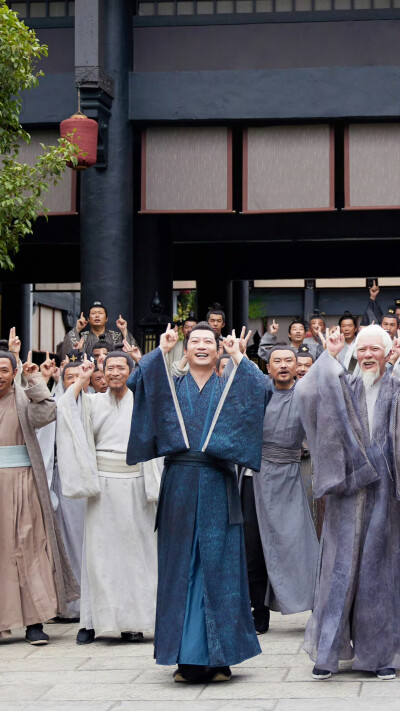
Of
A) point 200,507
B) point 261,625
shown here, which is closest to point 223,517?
point 200,507

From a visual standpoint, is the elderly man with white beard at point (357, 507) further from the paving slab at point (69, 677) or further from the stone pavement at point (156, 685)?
the paving slab at point (69, 677)

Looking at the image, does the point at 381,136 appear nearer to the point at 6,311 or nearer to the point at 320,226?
the point at 320,226

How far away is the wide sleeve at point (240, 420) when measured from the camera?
6.30 metres

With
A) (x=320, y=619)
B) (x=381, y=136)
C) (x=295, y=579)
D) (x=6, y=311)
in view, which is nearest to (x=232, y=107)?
(x=381, y=136)

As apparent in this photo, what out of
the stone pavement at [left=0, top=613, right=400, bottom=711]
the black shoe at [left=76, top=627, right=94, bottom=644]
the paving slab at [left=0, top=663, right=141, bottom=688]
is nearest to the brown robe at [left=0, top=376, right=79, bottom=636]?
the black shoe at [left=76, top=627, right=94, bottom=644]

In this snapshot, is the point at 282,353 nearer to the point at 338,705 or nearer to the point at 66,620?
the point at 66,620

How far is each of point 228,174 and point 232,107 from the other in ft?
2.41

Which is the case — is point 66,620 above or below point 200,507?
below

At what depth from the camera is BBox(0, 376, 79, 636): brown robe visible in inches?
297

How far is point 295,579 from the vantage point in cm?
770

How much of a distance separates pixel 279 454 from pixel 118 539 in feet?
3.87

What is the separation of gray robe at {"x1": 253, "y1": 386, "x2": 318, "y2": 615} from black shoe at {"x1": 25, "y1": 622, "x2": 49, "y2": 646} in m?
1.43

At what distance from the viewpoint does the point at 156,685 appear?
6.12 metres

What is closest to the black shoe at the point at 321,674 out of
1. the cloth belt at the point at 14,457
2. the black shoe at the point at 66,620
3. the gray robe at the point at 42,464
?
the gray robe at the point at 42,464
